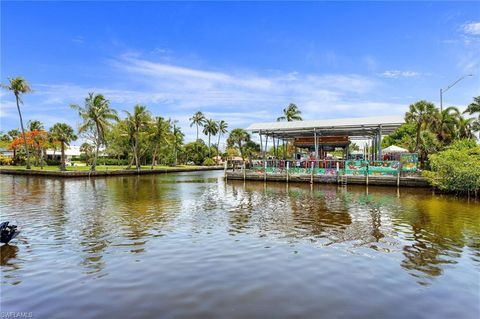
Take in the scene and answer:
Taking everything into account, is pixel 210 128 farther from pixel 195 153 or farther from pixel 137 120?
pixel 137 120

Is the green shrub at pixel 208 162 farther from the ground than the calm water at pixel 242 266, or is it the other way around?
the green shrub at pixel 208 162

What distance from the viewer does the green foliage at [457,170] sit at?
76.5ft

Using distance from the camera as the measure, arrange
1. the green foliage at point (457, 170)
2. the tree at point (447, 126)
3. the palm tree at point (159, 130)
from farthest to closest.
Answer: the palm tree at point (159, 130)
the tree at point (447, 126)
the green foliage at point (457, 170)

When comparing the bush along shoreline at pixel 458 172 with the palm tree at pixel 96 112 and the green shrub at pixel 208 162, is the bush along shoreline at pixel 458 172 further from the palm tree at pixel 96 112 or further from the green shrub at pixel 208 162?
the green shrub at pixel 208 162

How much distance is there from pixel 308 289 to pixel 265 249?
3190mm

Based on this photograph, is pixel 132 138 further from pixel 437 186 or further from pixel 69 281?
pixel 69 281

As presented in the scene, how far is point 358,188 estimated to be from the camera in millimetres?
31281

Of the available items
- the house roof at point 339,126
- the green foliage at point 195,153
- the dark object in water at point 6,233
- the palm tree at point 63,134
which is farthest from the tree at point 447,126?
the green foliage at point 195,153

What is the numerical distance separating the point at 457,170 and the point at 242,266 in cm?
2190

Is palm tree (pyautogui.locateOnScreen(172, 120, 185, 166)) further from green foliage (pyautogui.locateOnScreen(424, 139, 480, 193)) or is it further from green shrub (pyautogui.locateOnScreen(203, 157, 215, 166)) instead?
green foliage (pyautogui.locateOnScreen(424, 139, 480, 193))

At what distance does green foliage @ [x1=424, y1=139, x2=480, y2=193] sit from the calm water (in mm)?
8354

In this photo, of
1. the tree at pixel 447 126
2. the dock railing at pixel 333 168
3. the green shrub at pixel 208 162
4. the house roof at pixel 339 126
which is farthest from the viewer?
the green shrub at pixel 208 162

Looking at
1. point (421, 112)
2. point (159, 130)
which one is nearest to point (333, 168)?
point (421, 112)

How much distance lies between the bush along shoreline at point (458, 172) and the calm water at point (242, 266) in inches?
329
